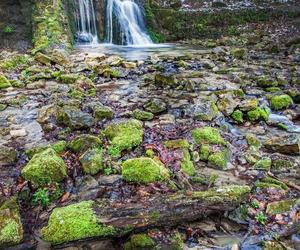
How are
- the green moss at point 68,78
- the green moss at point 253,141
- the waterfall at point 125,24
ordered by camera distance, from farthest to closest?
the waterfall at point 125,24 < the green moss at point 68,78 < the green moss at point 253,141

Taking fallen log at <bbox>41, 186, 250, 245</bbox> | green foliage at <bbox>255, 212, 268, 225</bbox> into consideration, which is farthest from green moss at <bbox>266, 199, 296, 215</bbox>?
fallen log at <bbox>41, 186, 250, 245</bbox>

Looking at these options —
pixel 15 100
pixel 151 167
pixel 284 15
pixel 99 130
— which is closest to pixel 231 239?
pixel 151 167

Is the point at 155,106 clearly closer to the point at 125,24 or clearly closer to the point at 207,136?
the point at 207,136

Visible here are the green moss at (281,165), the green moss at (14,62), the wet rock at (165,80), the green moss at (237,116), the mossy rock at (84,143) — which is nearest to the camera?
the green moss at (281,165)

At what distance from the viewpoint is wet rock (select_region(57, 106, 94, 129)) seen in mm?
5629

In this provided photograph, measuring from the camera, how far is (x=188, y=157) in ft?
15.9

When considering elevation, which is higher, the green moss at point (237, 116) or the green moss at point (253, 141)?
the green moss at point (237, 116)

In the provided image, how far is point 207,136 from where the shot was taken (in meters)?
5.37

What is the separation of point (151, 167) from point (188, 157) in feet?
2.52

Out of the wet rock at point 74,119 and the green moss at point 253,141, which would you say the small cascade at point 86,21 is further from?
the green moss at point 253,141

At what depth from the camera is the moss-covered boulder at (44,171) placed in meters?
4.14

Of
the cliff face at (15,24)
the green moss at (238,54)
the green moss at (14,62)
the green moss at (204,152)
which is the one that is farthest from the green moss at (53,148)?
the cliff face at (15,24)

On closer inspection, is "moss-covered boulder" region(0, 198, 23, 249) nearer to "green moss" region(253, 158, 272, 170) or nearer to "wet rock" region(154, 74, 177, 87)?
"green moss" region(253, 158, 272, 170)

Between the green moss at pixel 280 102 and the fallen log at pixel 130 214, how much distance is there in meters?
3.86
